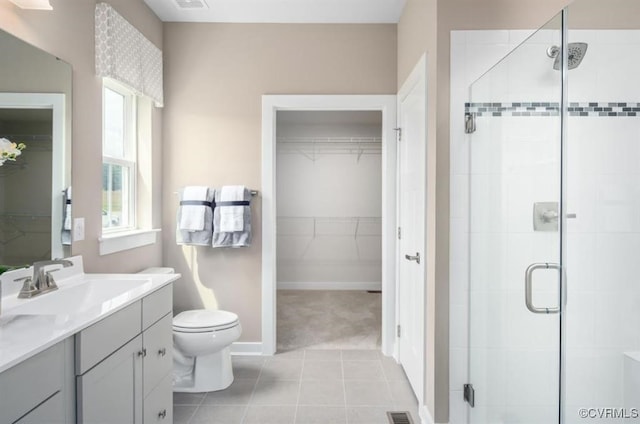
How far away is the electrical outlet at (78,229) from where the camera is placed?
6.44 feet

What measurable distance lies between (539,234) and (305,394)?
167cm

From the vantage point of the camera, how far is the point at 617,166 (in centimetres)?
135

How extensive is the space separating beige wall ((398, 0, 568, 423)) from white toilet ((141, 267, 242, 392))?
1252mm

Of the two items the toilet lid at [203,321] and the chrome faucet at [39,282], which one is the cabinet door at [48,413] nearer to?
the chrome faucet at [39,282]

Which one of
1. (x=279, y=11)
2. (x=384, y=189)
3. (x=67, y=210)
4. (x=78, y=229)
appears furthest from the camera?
(x=384, y=189)

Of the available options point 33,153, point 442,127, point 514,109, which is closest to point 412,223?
point 442,127

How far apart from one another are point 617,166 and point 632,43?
413mm

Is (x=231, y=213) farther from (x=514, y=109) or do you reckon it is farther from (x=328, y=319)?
(x=514, y=109)

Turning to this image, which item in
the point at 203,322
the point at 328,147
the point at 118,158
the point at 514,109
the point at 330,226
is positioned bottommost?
the point at 203,322

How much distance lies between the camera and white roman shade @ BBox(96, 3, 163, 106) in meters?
2.15

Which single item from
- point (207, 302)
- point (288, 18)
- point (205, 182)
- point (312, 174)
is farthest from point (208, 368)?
point (312, 174)

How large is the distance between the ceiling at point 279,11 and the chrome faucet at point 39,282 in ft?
6.44

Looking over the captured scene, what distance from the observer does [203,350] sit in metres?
2.34

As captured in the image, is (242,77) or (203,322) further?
(242,77)
